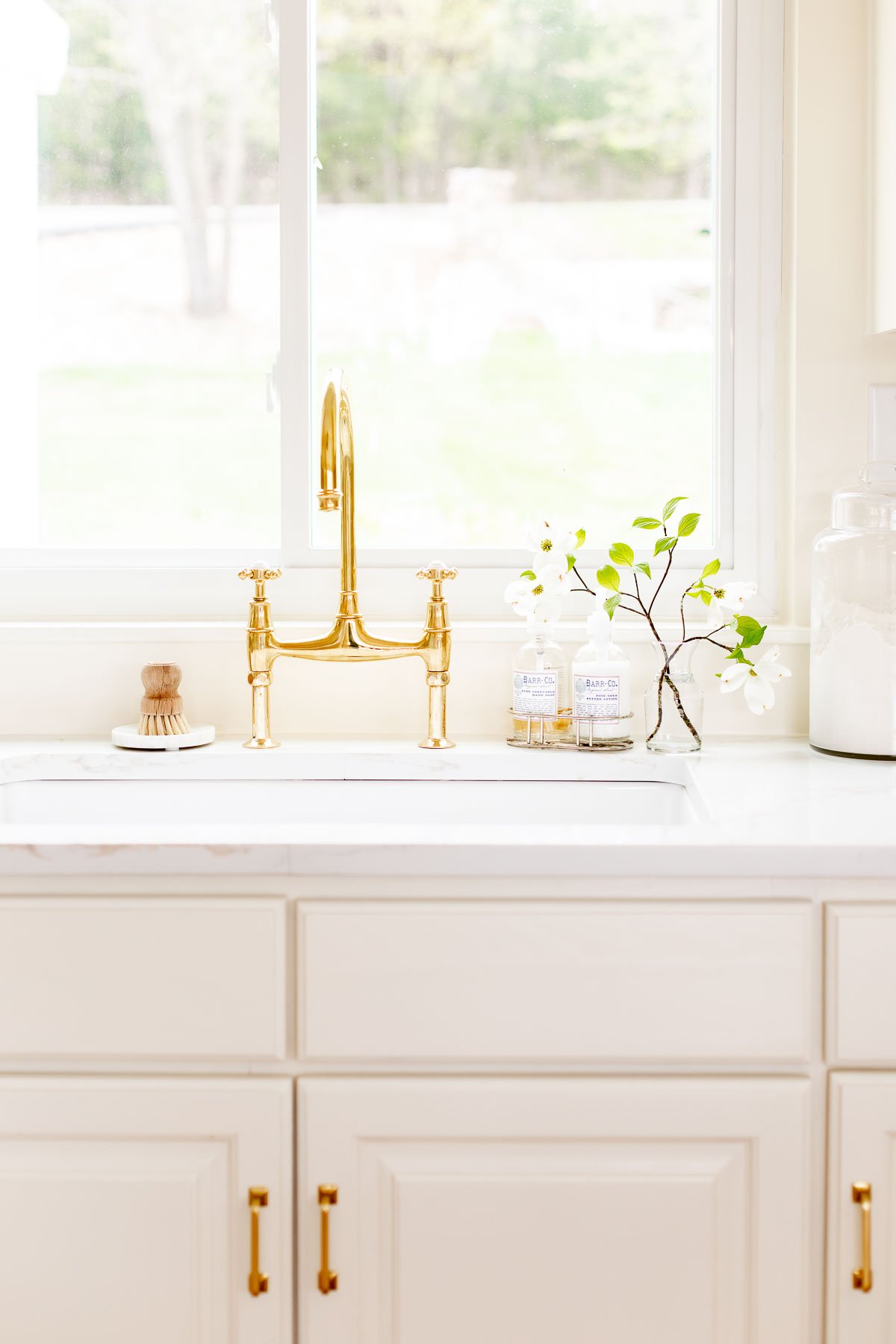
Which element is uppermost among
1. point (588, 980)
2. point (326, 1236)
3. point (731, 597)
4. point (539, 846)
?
point (731, 597)

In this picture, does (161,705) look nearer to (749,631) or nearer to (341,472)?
(341,472)

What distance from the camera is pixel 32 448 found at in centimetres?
177

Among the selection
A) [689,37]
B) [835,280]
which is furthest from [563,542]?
[689,37]

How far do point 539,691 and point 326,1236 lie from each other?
693 millimetres

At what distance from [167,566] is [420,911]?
858 mm

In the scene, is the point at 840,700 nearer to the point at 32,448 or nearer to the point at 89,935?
the point at 89,935

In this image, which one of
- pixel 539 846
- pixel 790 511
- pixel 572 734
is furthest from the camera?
pixel 790 511

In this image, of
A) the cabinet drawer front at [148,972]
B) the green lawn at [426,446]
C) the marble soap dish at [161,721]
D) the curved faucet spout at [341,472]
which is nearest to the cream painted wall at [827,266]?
the green lawn at [426,446]

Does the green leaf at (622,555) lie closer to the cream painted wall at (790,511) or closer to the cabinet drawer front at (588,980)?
the cream painted wall at (790,511)

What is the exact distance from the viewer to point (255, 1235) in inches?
41.5

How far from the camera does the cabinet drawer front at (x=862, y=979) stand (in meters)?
1.04

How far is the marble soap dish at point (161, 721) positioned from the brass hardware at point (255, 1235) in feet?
1.97

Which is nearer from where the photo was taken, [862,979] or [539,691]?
[862,979]

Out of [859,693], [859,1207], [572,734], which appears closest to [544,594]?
[572,734]
